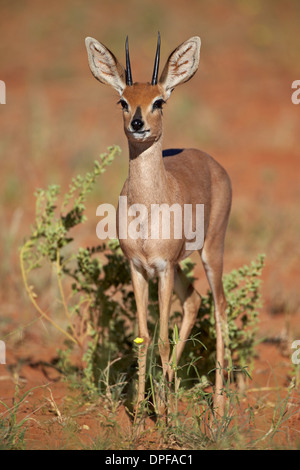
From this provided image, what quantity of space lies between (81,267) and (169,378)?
1268 millimetres

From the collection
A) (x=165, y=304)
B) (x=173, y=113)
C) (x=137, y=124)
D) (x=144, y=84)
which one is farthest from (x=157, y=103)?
(x=173, y=113)

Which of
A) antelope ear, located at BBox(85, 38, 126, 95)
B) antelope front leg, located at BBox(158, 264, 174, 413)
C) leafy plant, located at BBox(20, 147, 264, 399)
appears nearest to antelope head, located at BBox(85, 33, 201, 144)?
antelope ear, located at BBox(85, 38, 126, 95)

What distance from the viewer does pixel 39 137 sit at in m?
13.8

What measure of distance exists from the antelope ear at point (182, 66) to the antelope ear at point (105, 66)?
1.02ft

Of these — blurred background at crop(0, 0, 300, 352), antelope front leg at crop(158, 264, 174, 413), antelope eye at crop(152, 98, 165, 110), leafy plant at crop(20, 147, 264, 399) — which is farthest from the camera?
blurred background at crop(0, 0, 300, 352)

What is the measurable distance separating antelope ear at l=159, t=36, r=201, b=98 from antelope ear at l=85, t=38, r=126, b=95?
12.3 inches

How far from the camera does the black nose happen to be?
4.43m

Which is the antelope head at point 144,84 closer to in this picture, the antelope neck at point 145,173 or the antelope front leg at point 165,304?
the antelope neck at point 145,173

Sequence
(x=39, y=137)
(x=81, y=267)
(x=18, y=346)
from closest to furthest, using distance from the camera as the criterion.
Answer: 1. (x=81, y=267)
2. (x=18, y=346)
3. (x=39, y=137)

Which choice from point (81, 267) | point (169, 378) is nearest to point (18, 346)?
point (81, 267)

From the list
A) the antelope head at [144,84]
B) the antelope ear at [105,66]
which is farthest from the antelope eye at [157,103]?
the antelope ear at [105,66]

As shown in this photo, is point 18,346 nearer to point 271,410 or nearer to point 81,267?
point 81,267

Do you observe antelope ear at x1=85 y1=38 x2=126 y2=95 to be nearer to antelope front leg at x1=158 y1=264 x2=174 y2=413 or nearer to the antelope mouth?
the antelope mouth

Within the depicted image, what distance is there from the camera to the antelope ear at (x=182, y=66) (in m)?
4.84
